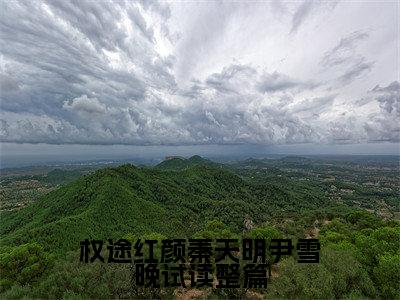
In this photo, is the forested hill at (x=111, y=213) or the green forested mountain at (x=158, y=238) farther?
the forested hill at (x=111, y=213)

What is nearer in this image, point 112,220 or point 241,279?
point 241,279

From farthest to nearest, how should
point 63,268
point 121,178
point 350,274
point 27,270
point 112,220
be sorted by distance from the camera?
point 121,178 < point 112,220 < point 27,270 < point 63,268 < point 350,274

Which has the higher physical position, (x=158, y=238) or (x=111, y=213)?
(x=158, y=238)

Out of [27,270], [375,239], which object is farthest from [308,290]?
[27,270]

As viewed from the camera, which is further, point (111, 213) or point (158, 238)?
point (111, 213)

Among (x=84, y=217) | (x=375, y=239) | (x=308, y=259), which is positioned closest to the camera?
(x=308, y=259)

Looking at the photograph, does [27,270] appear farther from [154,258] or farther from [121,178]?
[121,178]

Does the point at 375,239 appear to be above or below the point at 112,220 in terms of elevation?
above

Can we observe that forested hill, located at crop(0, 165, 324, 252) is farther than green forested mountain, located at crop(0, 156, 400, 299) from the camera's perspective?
Yes

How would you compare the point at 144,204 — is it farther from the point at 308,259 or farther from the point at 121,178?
the point at 308,259
